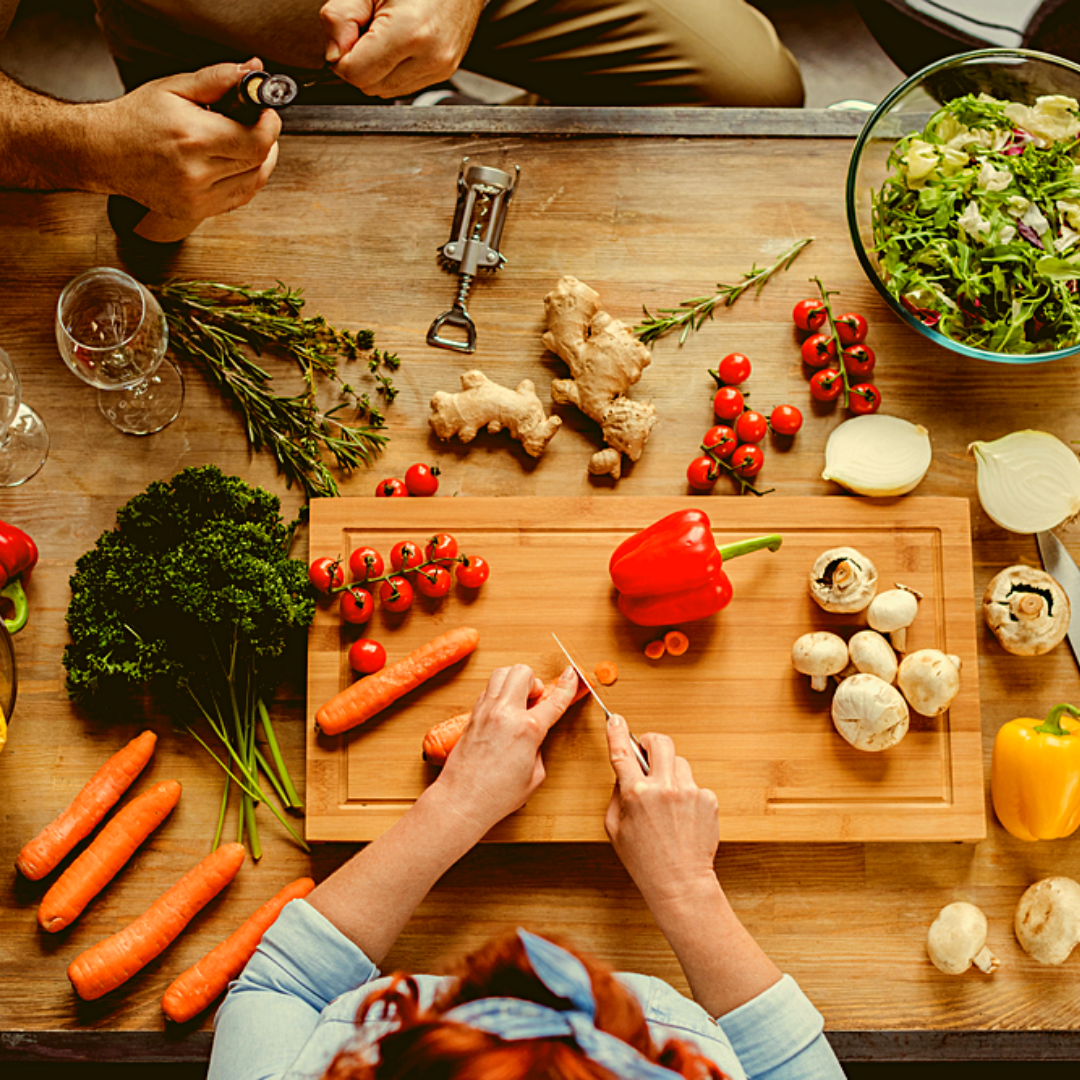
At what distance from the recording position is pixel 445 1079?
1097 millimetres

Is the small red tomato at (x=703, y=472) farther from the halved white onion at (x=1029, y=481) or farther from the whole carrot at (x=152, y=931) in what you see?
the whole carrot at (x=152, y=931)

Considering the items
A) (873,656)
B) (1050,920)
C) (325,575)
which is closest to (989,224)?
(873,656)

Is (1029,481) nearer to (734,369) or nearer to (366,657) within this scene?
(734,369)

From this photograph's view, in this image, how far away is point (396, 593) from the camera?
175cm

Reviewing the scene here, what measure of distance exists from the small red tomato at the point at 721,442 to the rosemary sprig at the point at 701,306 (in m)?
0.22

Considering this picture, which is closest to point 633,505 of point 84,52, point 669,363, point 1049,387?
point 669,363

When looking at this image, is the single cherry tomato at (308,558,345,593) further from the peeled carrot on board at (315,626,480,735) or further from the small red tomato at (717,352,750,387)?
the small red tomato at (717,352,750,387)

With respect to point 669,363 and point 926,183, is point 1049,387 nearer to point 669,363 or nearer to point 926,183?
point 926,183

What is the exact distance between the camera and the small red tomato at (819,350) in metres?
1.85

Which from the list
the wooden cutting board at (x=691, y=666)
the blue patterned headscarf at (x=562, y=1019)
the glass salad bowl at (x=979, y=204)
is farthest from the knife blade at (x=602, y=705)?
the glass salad bowl at (x=979, y=204)

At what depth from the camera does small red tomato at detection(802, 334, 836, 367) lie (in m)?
1.85

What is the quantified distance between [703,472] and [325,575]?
2.60 ft

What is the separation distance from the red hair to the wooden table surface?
0.46 m

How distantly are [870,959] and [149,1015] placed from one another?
141 cm
